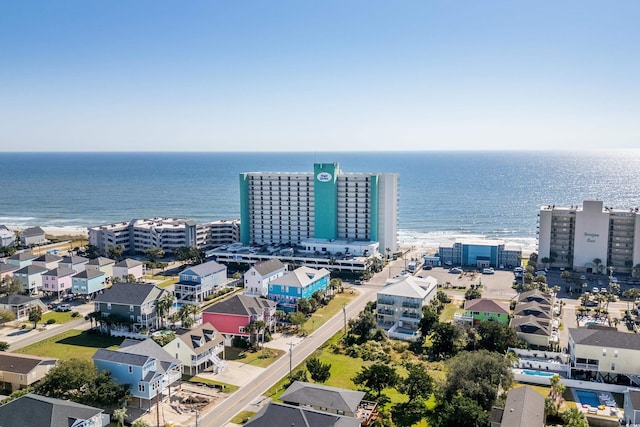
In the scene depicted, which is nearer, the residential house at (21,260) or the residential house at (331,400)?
the residential house at (331,400)

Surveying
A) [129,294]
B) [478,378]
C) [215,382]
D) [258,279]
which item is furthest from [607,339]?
[129,294]

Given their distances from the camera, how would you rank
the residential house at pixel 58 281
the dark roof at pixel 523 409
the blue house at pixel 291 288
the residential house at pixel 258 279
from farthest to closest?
the residential house at pixel 58 281 → the residential house at pixel 258 279 → the blue house at pixel 291 288 → the dark roof at pixel 523 409

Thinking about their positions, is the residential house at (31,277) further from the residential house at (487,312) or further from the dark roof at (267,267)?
the residential house at (487,312)

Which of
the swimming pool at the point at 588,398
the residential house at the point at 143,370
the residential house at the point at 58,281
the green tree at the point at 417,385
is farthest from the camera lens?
the residential house at the point at 58,281

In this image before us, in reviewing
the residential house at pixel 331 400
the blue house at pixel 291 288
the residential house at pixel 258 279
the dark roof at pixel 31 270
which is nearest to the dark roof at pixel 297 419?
the residential house at pixel 331 400

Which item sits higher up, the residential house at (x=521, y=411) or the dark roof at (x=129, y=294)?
the dark roof at (x=129, y=294)

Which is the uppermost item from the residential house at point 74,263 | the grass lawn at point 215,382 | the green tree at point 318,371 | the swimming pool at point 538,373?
the residential house at point 74,263

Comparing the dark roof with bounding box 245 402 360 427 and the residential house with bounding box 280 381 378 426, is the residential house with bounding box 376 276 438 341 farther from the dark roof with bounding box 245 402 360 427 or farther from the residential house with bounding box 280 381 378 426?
the dark roof with bounding box 245 402 360 427

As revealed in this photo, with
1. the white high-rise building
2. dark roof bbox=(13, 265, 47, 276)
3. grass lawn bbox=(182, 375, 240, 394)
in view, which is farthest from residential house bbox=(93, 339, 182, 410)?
the white high-rise building
